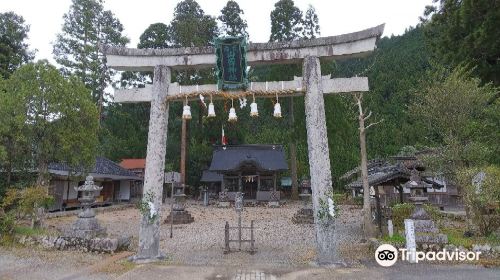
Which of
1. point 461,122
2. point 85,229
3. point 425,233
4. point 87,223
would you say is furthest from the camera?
point 461,122

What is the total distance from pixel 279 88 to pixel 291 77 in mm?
17689

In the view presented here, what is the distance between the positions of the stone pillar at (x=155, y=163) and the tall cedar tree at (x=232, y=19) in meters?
26.0

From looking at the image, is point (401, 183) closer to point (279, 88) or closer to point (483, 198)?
point (483, 198)

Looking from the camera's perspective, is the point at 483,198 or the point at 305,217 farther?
the point at 305,217

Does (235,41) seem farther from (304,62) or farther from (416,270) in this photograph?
(416,270)

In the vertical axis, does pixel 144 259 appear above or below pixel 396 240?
below

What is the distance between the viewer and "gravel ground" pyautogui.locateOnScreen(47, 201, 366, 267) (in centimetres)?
927

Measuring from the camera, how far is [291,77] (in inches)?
1031

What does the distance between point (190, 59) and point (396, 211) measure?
9735 mm

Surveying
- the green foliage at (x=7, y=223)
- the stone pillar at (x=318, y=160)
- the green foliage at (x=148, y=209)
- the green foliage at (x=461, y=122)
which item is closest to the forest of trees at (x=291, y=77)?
the green foliage at (x=461, y=122)

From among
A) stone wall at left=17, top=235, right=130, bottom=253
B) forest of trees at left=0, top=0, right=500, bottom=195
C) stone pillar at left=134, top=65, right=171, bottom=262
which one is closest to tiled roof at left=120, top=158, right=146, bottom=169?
forest of trees at left=0, top=0, right=500, bottom=195

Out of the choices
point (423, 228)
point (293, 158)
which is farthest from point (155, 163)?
point (293, 158)

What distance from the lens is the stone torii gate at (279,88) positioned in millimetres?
8367

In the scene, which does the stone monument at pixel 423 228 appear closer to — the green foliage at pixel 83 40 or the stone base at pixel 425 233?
the stone base at pixel 425 233
